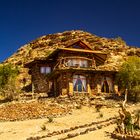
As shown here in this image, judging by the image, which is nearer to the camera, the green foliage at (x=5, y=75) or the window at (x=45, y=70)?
the green foliage at (x=5, y=75)

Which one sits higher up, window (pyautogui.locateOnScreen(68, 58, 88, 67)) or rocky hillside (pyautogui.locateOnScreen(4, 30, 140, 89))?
rocky hillside (pyautogui.locateOnScreen(4, 30, 140, 89))

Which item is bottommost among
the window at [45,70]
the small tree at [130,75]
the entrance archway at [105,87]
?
the entrance archway at [105,87]

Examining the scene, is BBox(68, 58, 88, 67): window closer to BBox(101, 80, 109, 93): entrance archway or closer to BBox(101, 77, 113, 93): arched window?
BBox(101, 77, 113, 93): arched window

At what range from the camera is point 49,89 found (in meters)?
58.1

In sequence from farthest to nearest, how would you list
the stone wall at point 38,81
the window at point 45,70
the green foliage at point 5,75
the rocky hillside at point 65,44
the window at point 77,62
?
1. the rocky hillside at point 65,44
2. the window at point 45,70
3. the stone wall at point 38,81
4. the green foliage at point 5,75
5. the window at point 77,62

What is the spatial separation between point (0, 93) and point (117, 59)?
31.1 m

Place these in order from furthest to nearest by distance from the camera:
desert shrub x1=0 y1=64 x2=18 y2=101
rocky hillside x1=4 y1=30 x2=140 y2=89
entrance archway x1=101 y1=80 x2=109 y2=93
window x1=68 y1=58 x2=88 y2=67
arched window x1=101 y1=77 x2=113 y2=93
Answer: rocky hillside x1=4 y1=30 x2=140 y2=89
desert shrub x1=0 y1=64 x2=18 y2=101
window x1=68 y1=58 x2=88 y2=67
entrance archway x1=101 y1=80 x2=109 y2=93
arched window x1=101 y1=77 x2=113 y2=93

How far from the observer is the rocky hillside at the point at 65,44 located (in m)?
77.6

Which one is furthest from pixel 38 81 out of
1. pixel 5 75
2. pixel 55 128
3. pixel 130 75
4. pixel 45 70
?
pixel 55 128

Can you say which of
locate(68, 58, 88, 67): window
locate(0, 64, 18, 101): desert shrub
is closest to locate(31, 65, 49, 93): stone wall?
locate(0, 64, 18, 101): desert shrub

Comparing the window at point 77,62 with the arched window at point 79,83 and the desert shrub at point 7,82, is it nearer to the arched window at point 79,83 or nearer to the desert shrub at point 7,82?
the arched window at point 79,83

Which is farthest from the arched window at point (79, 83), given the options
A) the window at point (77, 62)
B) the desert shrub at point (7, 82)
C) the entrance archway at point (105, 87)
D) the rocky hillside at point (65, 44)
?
the rocky hillside at point (65, 44)

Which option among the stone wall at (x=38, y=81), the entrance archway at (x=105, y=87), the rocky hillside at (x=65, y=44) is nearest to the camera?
the entrance archway at (x=105, y=87)

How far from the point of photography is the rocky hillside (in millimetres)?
77562
